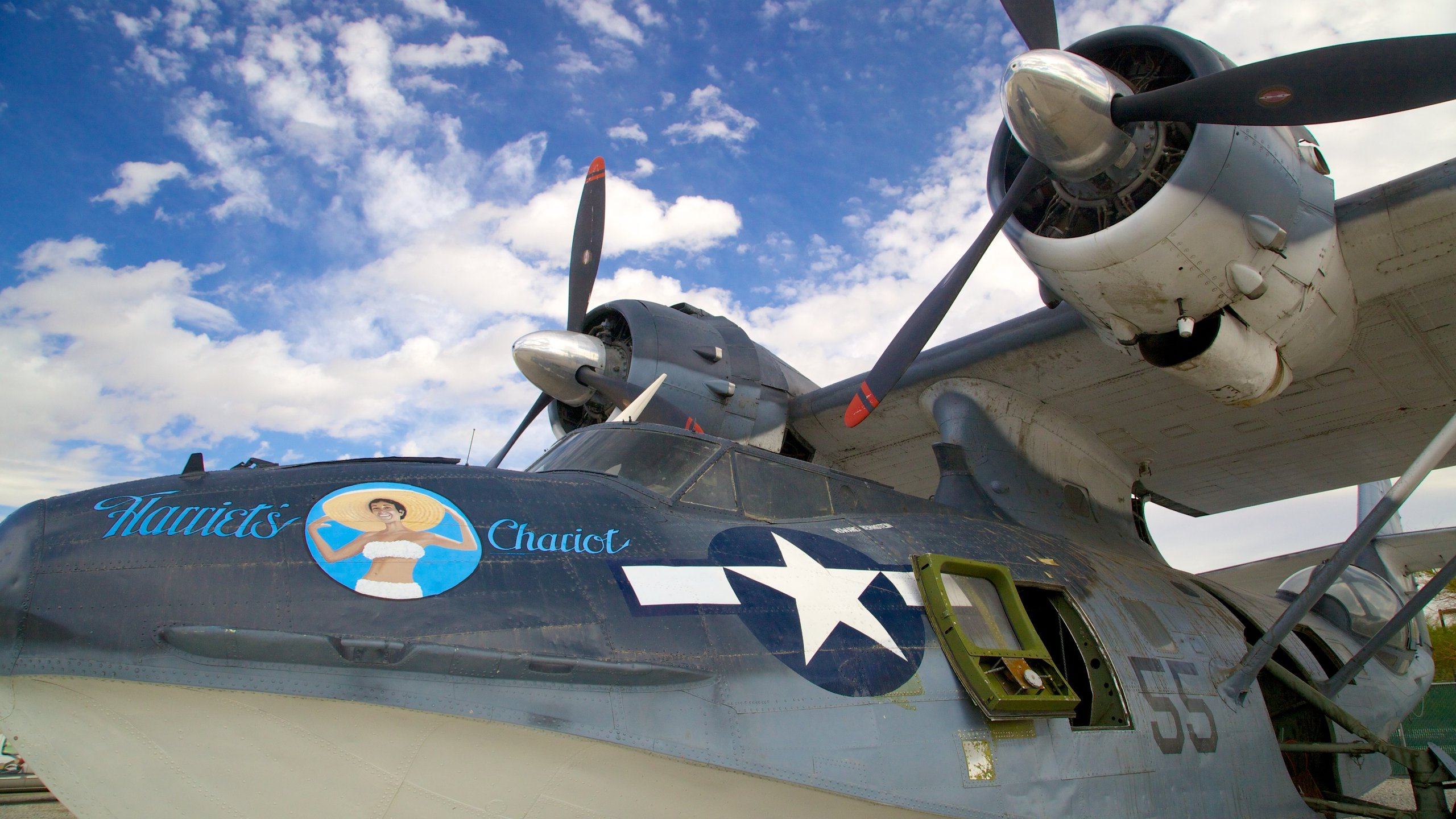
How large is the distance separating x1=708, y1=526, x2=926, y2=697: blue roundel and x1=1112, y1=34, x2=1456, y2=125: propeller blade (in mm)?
3629

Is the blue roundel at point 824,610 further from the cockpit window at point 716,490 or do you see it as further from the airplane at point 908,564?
the cockpit window at point 716,490

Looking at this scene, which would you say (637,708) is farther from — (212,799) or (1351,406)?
(1351,406)

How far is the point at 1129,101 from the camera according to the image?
572 centimetres

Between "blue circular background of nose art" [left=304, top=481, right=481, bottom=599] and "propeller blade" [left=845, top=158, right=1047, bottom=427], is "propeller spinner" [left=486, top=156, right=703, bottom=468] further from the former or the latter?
"blue circular background of nose art" [left=304, top=481, right=481, bottom=599]

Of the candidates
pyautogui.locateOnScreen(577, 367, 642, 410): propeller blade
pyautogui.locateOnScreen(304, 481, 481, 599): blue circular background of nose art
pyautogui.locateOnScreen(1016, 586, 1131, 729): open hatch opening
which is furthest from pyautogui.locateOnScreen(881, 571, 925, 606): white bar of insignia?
pyautogui.locateOnScreen(577, 367, 642, 410): propeller blade

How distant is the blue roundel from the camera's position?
3746mm

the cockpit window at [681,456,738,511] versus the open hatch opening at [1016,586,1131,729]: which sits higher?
the cockpit window at [681,456,738,511]

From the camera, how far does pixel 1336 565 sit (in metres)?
5.68

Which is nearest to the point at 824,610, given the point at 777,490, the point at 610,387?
the point at 777,490

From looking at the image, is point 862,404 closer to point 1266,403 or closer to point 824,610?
point 824,610

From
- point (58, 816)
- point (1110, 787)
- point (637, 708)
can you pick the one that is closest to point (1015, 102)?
Answer: point (1110, 787)

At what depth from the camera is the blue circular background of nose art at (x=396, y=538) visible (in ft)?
9.80

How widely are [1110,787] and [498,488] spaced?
3539 millimetres

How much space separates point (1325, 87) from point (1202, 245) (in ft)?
3.65
